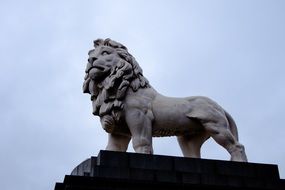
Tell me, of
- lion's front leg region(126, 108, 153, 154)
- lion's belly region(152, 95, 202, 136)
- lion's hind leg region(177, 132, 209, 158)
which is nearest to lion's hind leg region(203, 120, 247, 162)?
lion's belly region(152, 95, 202, 136)

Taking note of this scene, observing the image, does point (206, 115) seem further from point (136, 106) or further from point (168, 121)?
point (136, 106)

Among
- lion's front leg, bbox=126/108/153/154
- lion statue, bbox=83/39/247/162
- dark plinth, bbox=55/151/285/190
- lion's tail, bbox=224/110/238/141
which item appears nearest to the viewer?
dark plinth, bbox=55/151/285/190

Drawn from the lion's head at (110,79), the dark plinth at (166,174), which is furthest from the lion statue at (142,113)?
the dark plinth at (166,174)

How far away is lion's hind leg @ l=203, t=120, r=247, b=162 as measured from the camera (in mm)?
9328

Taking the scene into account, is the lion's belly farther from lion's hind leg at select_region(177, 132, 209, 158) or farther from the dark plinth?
the dark plinth

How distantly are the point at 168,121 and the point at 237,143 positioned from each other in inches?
53.6

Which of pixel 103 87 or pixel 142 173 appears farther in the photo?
pixel 103 87

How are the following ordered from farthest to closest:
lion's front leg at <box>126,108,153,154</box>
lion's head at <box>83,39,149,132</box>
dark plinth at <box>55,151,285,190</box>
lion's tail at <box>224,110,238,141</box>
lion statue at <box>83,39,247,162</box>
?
1. lion's tail at <box>224,110,238,141</box>
2. lion's head at <box>83,39,149,132</box>
3. lion statue at <box>83,39,247,162</box>
4. lion's front leg at <box>126,108,153,154</box>
5. dark plinth at <box>55,151,285,190</box>

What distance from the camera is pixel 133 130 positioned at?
9.15 meters

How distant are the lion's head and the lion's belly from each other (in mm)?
576

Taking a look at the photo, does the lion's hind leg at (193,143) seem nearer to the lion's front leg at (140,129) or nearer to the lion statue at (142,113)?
→ the lion statue at (142,113)

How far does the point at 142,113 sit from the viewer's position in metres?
9.23

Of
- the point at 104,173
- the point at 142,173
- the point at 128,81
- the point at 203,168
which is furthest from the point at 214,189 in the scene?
the point at 128,81

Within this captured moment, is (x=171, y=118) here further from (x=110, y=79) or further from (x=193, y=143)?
(x=110, y=79)
